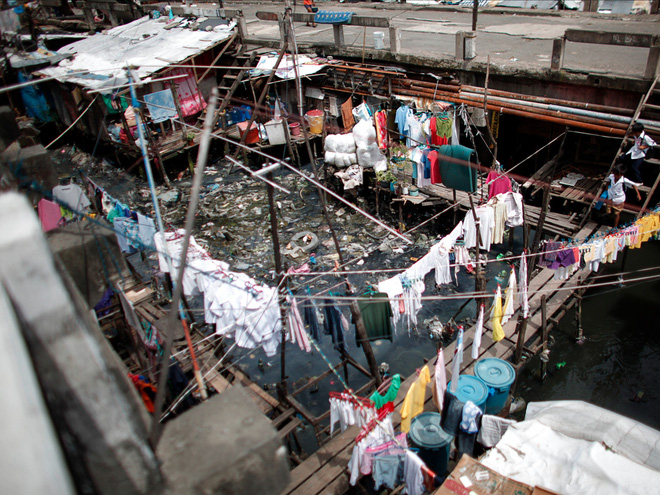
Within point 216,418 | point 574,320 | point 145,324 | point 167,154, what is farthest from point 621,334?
point 167,154

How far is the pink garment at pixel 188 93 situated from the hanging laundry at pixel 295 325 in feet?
52.6

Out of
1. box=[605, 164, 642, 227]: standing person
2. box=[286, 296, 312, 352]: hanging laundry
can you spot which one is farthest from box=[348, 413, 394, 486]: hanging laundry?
box=[605, 164, 642, 227]: standing person

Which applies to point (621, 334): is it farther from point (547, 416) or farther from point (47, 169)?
point (47, 169)

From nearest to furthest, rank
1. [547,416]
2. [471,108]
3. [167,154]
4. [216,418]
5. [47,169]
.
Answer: [216,418] < [47,169] < [547,416] < [471,108] < [167,154]

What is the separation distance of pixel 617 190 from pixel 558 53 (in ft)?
13.7

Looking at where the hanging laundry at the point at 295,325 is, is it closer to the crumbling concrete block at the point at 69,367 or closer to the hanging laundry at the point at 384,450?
the hanging laundry at the point at 384,450

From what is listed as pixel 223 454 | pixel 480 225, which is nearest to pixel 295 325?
pixel 480 225

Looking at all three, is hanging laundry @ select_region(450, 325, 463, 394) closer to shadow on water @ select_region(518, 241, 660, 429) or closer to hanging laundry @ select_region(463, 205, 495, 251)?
hanging laundry @ select_region(463, 205, 495, 251)

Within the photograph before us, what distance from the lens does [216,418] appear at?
77.5 inches

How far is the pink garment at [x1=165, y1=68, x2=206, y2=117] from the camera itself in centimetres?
2036

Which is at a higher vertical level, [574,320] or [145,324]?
[145,324]

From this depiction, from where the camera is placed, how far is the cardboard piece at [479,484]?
19.5 feet

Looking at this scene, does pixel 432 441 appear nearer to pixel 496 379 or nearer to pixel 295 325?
pixel 496 379

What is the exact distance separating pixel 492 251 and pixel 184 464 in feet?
45.0
